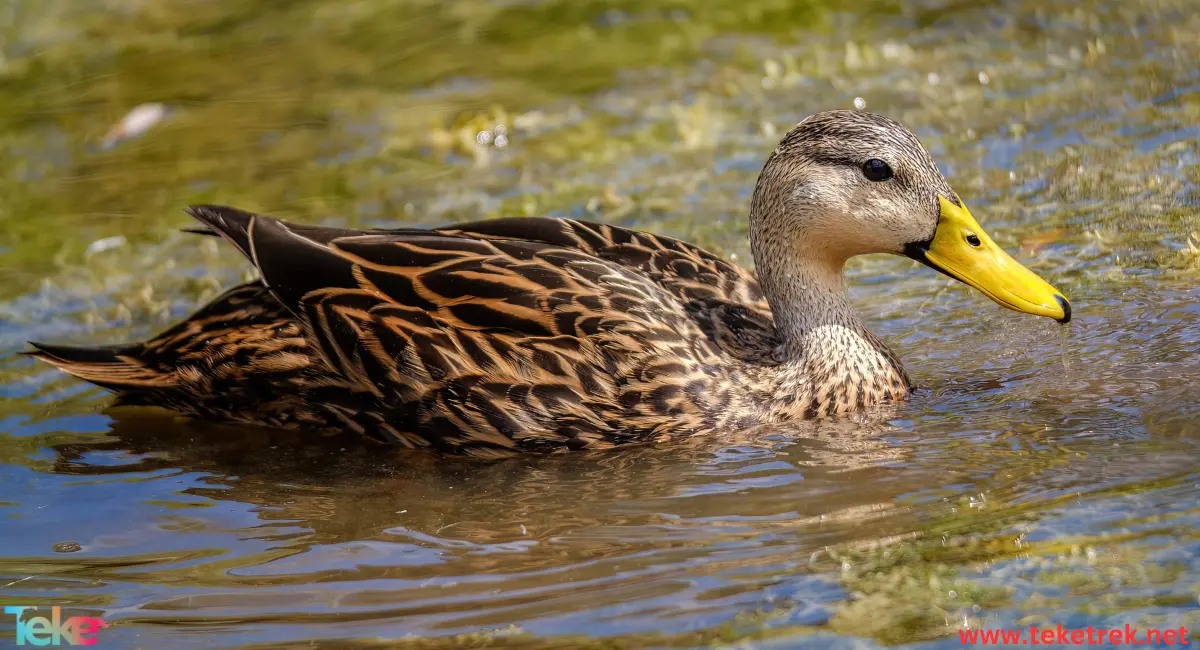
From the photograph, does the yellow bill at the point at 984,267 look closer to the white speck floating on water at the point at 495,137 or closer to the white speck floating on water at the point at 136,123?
the white speck floating on water at the point at 495,137

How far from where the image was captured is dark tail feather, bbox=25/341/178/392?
22.4 ft

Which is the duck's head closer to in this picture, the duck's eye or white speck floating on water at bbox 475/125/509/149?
the duck's eye

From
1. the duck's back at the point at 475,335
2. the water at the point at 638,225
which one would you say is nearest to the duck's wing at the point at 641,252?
the duck's back at the point at 475,335

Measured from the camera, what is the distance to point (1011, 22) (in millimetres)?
10578

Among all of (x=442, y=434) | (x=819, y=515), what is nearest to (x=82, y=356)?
(x=442, y=434)

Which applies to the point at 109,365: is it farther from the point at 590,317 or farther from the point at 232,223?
the point at 590,317

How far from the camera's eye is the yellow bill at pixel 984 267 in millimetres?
5844

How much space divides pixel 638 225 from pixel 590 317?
8.65 ft

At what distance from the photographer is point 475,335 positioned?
608cm

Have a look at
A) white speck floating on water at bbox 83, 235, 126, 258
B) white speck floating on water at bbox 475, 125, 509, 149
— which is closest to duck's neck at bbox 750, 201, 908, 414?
white speck floating on water at bbox 475, 125, 509, 149

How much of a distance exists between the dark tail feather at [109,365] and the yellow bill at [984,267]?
11.9ft

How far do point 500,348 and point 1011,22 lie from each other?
615cm

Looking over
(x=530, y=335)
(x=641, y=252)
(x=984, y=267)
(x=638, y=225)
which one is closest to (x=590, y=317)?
(x=530, y=335)

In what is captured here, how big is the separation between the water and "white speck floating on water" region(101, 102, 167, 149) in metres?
0.04
